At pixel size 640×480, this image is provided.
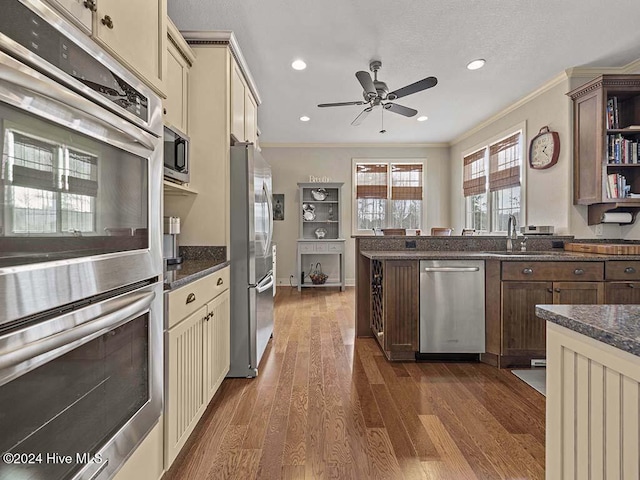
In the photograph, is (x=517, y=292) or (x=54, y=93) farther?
(x=517, y=292)

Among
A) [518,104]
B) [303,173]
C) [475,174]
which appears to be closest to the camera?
[518,104]

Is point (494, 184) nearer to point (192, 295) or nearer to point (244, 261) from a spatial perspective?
point (244, 261)

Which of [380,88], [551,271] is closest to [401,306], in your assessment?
[551,271]

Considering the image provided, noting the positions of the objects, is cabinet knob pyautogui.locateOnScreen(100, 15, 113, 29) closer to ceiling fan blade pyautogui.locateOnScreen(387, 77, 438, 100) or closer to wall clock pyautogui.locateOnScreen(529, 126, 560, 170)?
ceiling fan blade pyautogui.locateOnScreen(387, 77, 438, 100)

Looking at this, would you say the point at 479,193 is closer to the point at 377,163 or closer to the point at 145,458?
the point at 377,163

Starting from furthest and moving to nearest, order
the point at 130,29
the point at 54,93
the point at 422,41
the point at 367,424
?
the point at 422,41 → the point at 367,424 → the point at 130,29 → the point at 54,93

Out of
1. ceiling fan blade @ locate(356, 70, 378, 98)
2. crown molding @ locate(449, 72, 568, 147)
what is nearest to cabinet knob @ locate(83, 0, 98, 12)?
ceiling fan blade @ locate(356, 70, 378, 98)

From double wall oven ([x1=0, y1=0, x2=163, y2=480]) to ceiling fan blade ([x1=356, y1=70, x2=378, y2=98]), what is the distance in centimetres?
232

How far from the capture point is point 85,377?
2.65ft

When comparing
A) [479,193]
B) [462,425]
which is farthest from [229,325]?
[479,193]

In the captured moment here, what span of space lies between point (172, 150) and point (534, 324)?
2893mm

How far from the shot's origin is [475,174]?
5656 millimetres

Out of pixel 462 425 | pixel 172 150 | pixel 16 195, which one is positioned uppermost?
pixel 172 150

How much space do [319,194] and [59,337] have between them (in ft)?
19.2
